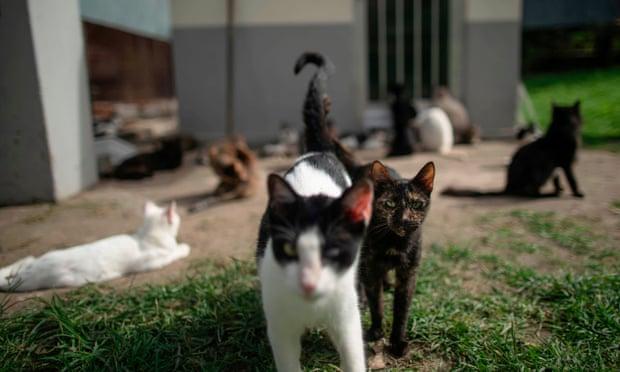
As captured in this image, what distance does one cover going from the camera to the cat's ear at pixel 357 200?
5.75ft

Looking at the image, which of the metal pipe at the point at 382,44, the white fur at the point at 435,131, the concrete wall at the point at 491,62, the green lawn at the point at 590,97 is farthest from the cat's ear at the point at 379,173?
the metal pipe at the point at 382,44

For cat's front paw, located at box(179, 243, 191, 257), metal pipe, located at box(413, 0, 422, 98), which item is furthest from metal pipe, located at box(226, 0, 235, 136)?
cat's front paw, located at box(179, 243, 191, 257)

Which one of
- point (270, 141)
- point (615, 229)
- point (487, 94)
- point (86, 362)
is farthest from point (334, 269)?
point (487, 94)

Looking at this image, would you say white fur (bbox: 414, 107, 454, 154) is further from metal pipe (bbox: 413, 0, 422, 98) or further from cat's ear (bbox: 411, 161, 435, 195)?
cat's ear (bbox: 411, 161, 435, 195)

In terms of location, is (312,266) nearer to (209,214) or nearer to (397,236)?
(397,236)

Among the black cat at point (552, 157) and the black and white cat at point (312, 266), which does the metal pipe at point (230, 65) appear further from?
the black and white cat at point (312, 266)

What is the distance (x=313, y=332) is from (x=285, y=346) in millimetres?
786

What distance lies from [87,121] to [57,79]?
0.80 m

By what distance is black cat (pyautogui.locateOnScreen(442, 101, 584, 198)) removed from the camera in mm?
5051

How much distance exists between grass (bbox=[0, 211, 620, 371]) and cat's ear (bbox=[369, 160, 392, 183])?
3.02 ft

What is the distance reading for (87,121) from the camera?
6168mm

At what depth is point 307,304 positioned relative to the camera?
180cm

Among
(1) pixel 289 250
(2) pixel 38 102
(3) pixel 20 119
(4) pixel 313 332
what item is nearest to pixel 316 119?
(4) pixel 313 332

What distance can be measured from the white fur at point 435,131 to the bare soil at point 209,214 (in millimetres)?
1093
